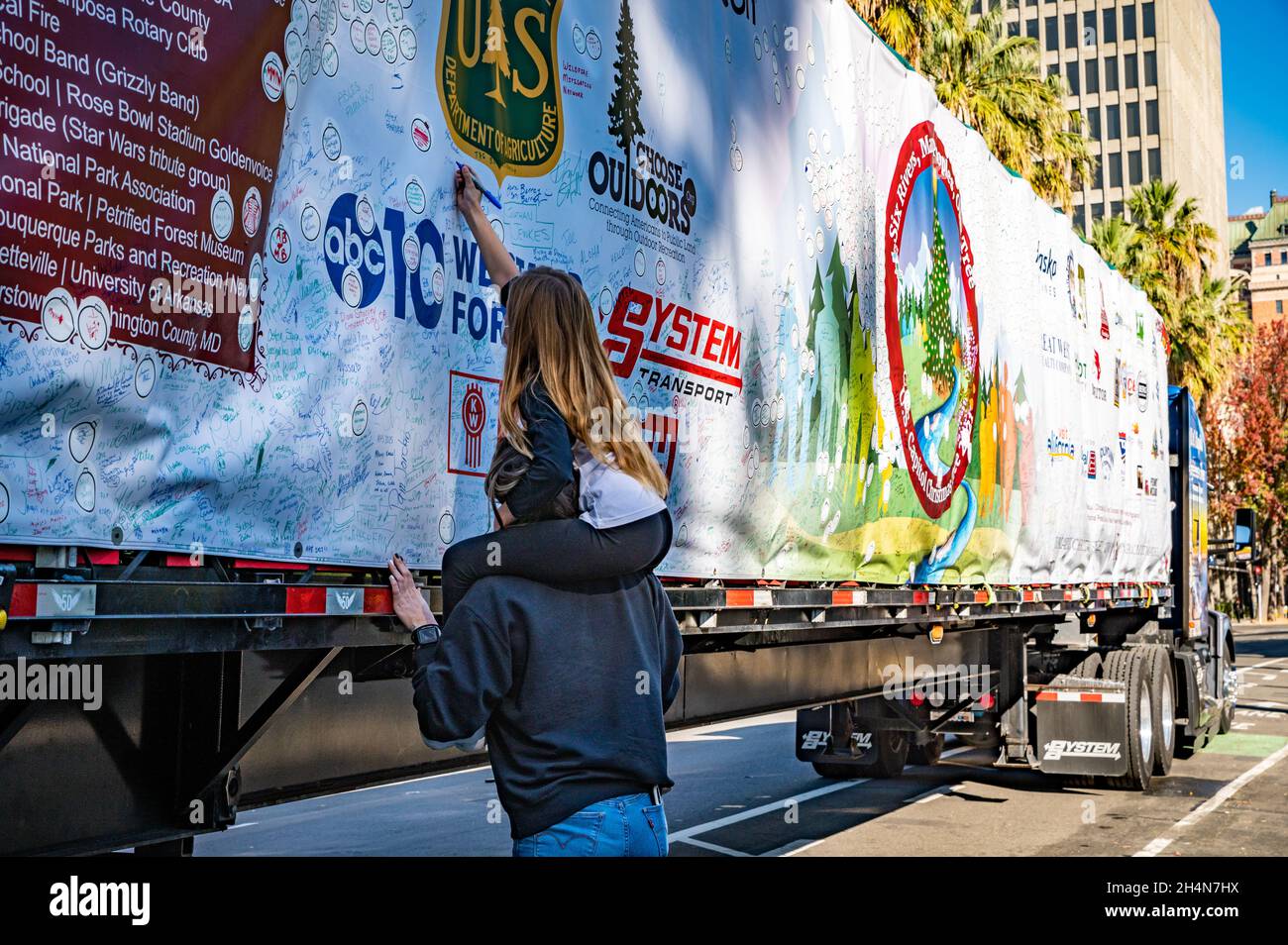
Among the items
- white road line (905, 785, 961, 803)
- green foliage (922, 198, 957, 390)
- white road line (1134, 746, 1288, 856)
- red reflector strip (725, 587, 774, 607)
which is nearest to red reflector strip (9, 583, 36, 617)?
red reflector strip (725, 587, 774, 607)

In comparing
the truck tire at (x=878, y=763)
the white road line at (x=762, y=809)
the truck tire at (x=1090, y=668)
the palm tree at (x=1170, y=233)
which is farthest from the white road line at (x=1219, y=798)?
the palm tree at (x=1170, y=233)

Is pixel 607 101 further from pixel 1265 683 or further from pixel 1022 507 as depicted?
pixel 1265 683

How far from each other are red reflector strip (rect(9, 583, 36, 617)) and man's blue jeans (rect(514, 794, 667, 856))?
0.99m

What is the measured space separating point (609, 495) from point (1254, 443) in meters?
58.5

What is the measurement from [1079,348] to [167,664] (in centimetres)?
860

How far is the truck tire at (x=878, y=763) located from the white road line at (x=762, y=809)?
12 cm

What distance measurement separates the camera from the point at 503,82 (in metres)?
3.88

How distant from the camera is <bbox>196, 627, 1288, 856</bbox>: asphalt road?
925 centimetres

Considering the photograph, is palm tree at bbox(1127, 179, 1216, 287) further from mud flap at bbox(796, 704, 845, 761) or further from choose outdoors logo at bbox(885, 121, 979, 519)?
choose outdoors logo at bbox(885, 121, 979, 519)

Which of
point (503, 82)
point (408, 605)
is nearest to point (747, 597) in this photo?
point (503, 82)

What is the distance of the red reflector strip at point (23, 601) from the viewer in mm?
2346

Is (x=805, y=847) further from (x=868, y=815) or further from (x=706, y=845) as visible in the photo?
(x=868, y=815)

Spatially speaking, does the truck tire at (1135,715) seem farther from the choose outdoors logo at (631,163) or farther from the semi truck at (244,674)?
the choose outdoors logo at (631,163)

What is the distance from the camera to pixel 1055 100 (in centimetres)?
2739
